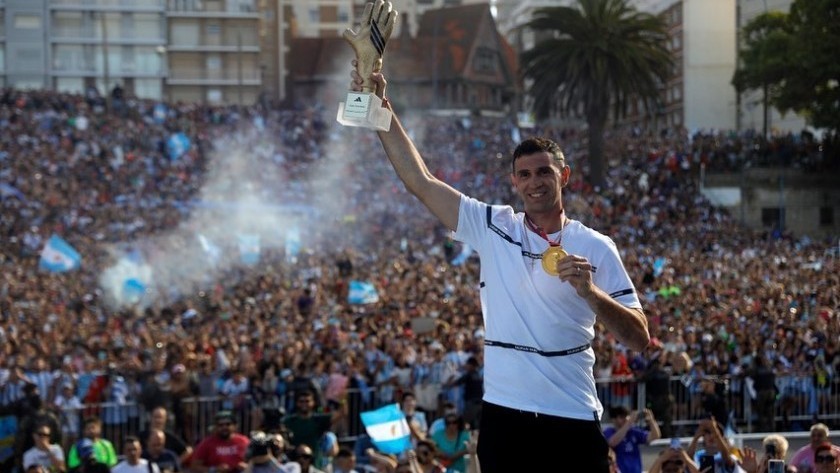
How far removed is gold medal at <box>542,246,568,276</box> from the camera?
4270mm

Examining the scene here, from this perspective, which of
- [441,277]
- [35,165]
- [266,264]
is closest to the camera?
[441,277]

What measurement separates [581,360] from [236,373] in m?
12.2

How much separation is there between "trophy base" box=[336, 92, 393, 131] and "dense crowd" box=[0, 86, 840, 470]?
390 inches

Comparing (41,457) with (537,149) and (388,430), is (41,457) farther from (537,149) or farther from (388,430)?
(537,149)

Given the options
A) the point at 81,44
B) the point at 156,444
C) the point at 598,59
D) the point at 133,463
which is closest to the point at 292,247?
the point at 598,59

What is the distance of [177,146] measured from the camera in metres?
45.0

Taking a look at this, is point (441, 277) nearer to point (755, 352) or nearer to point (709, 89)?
point (755, 352)

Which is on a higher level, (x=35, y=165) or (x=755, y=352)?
(x=35, y=165)

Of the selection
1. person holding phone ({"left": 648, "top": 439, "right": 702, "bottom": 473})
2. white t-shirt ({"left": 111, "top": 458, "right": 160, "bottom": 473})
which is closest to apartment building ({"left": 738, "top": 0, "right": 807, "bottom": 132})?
white t-shirt ({"left": 111, "top": 458, "right": 160, "bottom": 473})

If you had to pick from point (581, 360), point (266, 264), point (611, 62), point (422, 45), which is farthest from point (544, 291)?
point (422, 45)

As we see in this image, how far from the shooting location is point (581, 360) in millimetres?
A: 4566

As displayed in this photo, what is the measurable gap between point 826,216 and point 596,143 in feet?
25.5

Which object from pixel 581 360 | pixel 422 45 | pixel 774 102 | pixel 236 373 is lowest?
pixel 236 373

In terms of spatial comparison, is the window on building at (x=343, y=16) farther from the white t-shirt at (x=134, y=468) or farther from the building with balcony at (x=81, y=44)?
the white t-shirt at (x=134, y=468)
